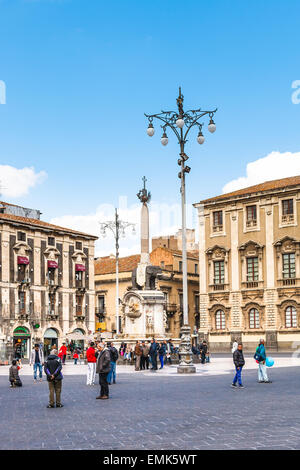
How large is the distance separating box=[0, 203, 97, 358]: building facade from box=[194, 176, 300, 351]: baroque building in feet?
37.0

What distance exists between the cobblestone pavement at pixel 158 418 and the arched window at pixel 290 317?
34038mm

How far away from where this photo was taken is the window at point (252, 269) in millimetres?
58250

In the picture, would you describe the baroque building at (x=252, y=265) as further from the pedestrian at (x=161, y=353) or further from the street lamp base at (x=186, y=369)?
the street lamp base at (x=186, y=369)

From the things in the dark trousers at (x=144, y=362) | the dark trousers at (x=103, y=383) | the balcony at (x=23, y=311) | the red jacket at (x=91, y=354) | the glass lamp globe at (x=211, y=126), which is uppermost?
the glass lamp globe at (x=211, y=126)

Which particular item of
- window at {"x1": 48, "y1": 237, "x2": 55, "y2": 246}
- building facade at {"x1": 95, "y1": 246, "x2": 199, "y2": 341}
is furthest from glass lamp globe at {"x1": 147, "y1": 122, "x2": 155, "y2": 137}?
building facade at {"x1": 95, "y1": 246, "x2": 199, "y2": 341}

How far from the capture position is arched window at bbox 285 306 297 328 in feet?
182

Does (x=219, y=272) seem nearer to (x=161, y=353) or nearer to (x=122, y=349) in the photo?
(x=122, y=349)

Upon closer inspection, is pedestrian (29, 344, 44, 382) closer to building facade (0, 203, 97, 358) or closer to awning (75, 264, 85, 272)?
building facade (0, 203, 97, 358)

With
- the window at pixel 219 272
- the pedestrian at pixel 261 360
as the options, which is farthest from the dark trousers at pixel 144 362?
the window at pixel 219 272

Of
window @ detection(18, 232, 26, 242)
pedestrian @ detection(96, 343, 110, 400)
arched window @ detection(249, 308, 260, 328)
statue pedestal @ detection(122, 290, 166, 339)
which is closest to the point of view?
pedestrian @ detection(96, 343, 110, 400)

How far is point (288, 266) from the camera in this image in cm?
5619

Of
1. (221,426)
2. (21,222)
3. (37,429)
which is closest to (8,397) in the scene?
(37,429)
